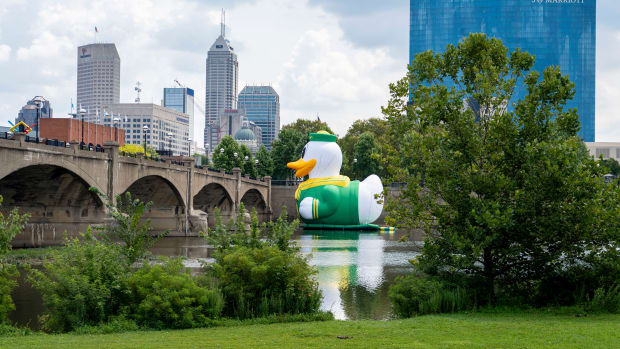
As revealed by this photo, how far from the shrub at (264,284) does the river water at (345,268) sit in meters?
1.11

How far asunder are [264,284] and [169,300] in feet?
9.34

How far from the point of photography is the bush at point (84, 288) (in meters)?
15.8

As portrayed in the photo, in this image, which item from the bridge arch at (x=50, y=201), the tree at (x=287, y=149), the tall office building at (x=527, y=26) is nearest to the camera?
the bridge arch at (x=50, y=201)

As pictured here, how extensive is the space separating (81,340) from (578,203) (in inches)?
486

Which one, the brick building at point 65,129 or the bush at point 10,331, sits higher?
the brick building at point 65,129

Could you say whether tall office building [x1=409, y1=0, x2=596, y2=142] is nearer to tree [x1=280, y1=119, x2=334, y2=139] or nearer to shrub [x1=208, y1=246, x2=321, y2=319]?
tree [x1=280, y1=119, x2=334, y2=139]

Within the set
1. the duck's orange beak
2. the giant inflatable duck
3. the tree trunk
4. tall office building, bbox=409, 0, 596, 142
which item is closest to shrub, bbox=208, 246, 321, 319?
the tree trunk

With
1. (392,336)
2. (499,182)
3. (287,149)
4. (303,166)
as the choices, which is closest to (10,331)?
(392,336)

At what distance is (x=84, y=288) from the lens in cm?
1582

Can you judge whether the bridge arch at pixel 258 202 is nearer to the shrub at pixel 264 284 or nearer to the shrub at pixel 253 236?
the shrub at pixel 253 236

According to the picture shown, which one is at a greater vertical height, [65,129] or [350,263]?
[65,129]

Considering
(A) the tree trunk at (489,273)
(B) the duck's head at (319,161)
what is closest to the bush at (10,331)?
(A) the tree trunk at (489,273)

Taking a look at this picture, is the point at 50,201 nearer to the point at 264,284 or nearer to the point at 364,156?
the point at 264,284

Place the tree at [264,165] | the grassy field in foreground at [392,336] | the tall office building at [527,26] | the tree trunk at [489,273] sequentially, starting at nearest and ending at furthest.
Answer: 1. the grassy field in foreground at [392,336]
2. the tree trunk at [489,273]
3. the tree at [264,165]
4. the tall office building at [527,26]
